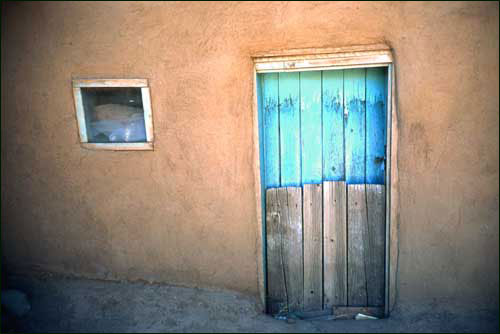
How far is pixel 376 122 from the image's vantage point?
311cm

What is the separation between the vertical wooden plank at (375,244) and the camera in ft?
10.4

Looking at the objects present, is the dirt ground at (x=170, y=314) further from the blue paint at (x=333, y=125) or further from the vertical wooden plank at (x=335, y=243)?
the blue paint at (x=333, y=125)

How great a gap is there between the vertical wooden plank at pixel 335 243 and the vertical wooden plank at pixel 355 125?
0.15 metres

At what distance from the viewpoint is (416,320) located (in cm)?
302

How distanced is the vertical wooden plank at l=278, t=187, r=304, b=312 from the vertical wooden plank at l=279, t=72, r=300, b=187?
112mm

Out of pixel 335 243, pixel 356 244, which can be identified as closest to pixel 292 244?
pixel 335 243

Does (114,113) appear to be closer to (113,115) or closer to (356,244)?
(113,115)

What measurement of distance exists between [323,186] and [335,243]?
502mm

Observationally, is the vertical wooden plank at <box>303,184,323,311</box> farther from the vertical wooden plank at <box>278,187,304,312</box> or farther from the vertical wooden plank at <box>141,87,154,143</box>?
the vertical wooden plank at <box>141,87,154,143</box>

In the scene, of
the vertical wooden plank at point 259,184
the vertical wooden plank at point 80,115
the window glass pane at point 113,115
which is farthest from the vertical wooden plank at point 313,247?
the vertical wooden plank at point 80,115

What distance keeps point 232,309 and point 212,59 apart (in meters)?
2.01

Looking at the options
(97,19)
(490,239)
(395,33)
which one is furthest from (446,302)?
(97,19)

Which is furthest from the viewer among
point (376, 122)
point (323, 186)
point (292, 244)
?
point (292, 244)

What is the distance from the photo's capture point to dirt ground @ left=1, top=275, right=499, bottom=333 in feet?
9.79
